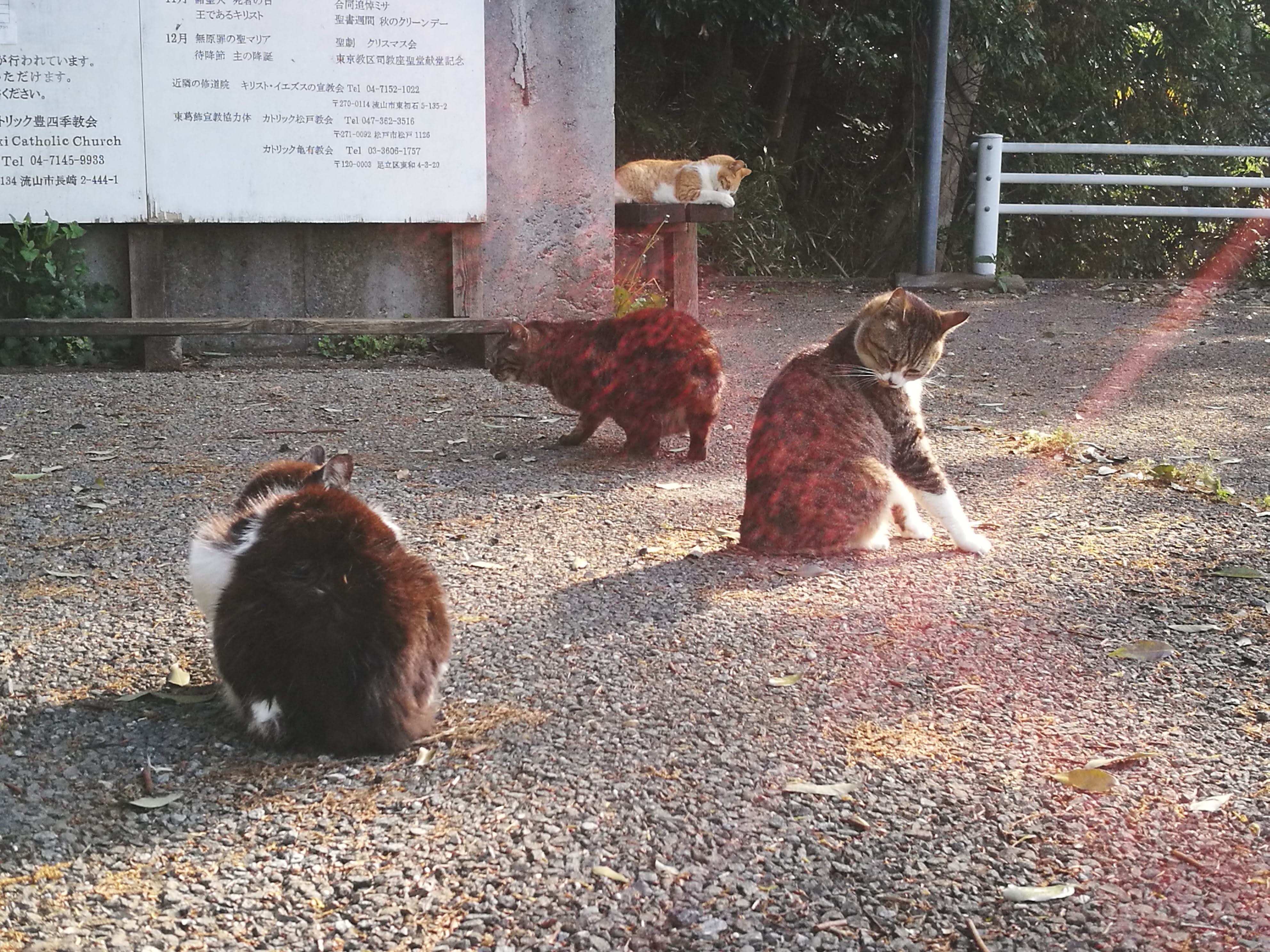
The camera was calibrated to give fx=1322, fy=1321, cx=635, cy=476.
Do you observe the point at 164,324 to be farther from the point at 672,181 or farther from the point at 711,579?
the point at 711,579

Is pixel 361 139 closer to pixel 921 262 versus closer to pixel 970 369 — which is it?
pixel 970 369

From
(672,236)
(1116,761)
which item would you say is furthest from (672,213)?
(1116,761)

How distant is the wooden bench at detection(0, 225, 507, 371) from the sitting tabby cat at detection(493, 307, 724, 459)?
2.21 metres

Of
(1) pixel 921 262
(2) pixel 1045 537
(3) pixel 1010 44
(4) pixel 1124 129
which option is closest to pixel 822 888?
(2) pixel 1045 537

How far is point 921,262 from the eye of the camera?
12.4m

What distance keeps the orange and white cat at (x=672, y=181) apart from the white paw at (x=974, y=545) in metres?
6.07

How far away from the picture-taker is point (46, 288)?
838 centimetres

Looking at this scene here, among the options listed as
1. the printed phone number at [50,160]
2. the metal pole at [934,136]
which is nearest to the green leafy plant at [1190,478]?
the printed phone number at [50,160]

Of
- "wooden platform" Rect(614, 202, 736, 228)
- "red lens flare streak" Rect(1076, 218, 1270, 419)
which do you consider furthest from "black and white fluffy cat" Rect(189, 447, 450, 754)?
"wooden platform" Rect(614, 202, 736, 228)

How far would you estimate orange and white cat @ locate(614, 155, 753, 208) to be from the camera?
34.3 ft

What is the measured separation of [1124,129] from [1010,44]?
9.02ft

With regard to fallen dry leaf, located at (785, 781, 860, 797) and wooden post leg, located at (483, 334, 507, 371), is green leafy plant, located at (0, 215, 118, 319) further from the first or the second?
fallen dry leaf, located at (785, 781, 860, 797)

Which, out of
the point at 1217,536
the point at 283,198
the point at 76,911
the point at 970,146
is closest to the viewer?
the point at 76,911

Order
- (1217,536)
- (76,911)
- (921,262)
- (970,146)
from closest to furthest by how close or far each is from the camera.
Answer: (76,911) → (1217,536) → (921,262) → (970,146)
